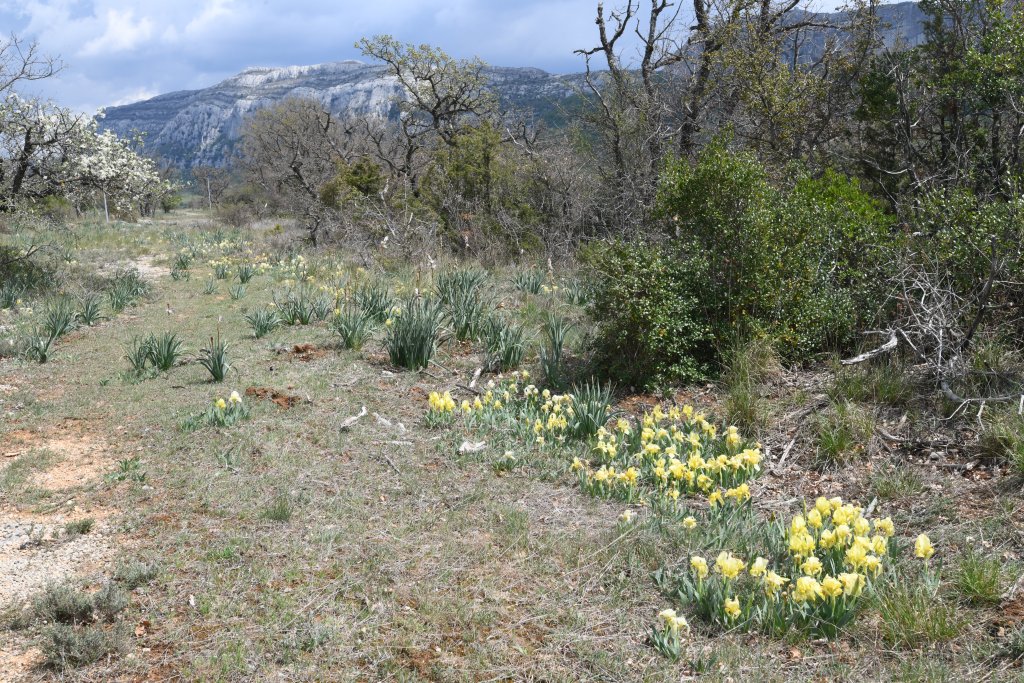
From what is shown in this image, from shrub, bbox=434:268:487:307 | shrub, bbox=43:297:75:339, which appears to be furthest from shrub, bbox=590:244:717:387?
shrub, bbox=43:297:75:339

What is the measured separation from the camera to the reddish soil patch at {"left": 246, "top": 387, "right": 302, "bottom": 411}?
6328mm

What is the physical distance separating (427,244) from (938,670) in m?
12.2

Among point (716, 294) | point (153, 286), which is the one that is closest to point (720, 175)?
point (716, 294)

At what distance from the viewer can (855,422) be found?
5.22m

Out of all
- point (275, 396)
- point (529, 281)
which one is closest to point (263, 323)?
point (275, 396)

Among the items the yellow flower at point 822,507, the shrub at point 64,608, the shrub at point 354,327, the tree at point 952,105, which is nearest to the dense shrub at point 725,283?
the tree at point 952,105

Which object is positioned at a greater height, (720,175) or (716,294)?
(720,175)

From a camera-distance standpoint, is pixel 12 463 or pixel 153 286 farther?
pixel 153 286

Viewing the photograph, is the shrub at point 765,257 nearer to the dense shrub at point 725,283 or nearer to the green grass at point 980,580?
the dense shrub at point 725,283

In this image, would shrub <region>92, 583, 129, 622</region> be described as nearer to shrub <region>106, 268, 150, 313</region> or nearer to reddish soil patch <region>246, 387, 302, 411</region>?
reddish soil patch <region>246, 387, 302, 411</region>

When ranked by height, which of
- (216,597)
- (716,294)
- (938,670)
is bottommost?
(938,670)

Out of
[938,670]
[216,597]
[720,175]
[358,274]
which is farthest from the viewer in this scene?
→ [358,274]

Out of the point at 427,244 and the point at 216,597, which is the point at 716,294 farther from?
the point at 427,244

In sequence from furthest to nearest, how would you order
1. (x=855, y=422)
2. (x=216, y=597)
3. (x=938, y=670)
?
(x=855, y=422), (x=216, y=597), (x=938, y=670)
